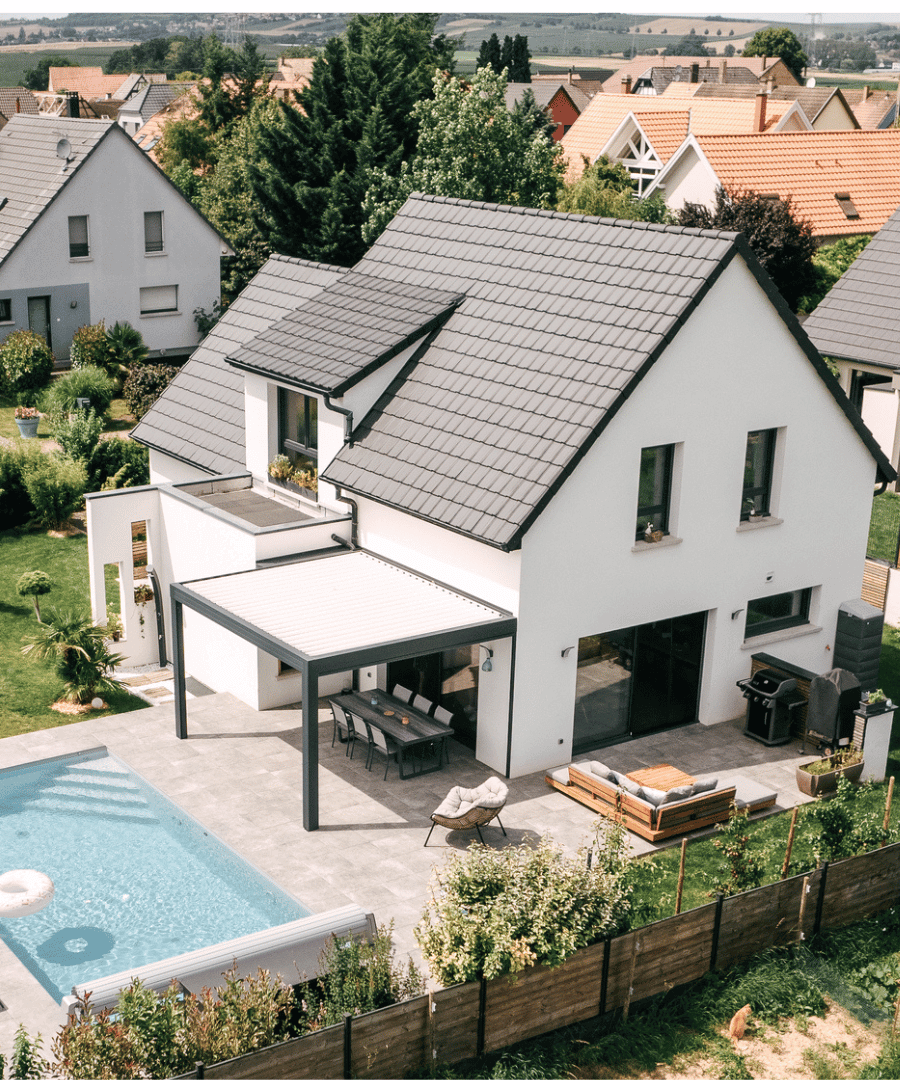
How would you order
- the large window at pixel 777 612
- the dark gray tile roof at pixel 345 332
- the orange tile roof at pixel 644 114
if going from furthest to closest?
the orange tile roof at pixel 644 114 < the large window at pixel 777 612 < the dark gray tile roof at pixel 345 332

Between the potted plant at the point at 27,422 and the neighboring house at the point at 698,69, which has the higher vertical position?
the neighboring house at the point at 698,69

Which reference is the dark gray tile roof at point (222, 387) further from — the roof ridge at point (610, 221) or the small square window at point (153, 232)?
the small square window at point (153, 232)

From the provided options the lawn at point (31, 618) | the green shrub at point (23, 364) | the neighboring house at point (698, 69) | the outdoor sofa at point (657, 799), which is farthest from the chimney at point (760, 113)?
the outdoor sofa at point (657, 799)

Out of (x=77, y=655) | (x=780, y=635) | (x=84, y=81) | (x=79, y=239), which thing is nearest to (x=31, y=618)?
(x=77, y=655)

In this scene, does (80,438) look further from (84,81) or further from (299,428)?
(84,81)

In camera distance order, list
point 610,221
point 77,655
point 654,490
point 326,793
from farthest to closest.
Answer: point 77,655
point 610,221
point 654,490
point 326,793

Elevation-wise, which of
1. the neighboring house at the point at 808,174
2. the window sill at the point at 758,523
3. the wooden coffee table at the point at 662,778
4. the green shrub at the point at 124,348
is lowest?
the wooden coffee table at the point at 662,778
